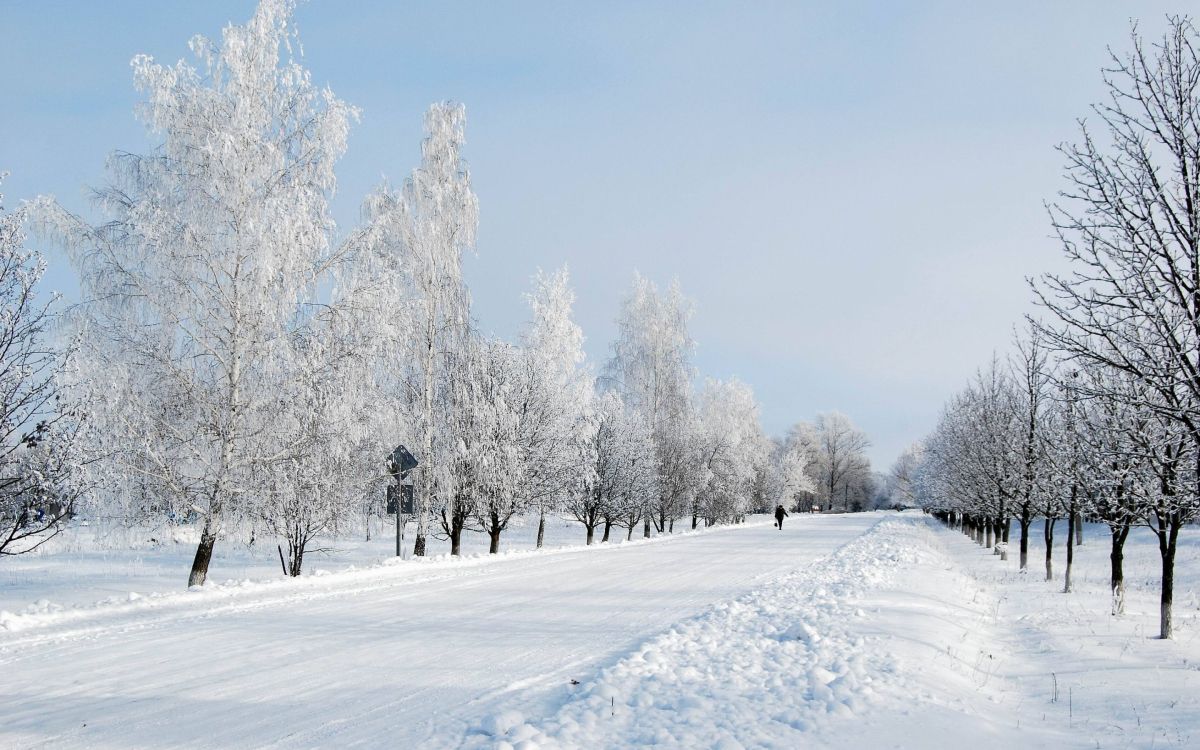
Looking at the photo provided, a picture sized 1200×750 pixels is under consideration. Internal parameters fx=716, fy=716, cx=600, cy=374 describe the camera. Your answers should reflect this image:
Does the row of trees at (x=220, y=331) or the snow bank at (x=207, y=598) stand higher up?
the row of trees at (x=220, y=331)

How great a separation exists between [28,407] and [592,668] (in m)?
10.1

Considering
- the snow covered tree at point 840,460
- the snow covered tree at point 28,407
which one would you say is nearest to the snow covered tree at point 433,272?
the snow covered tree at point 28,407

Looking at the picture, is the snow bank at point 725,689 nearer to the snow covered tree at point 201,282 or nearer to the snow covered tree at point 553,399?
the snow covered tree at point 201,282

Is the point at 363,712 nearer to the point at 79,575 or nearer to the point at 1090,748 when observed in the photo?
the point at 1090,748

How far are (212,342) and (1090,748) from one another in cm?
1431

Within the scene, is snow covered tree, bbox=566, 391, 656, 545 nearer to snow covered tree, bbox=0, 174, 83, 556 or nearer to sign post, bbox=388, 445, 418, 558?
sign post, bbox=388, 445, 418, 558

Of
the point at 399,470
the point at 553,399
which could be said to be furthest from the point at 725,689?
the point at 553,399

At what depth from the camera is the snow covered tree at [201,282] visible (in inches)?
525

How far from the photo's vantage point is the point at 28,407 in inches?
444

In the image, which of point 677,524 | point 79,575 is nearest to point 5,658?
point 79,575

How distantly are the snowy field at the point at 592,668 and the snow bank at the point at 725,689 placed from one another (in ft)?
0.09

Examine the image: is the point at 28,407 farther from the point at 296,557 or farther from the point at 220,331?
the point at 296,557

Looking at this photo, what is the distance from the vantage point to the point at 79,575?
18047 mm

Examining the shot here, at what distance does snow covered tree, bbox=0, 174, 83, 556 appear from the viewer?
1086 centimetres
